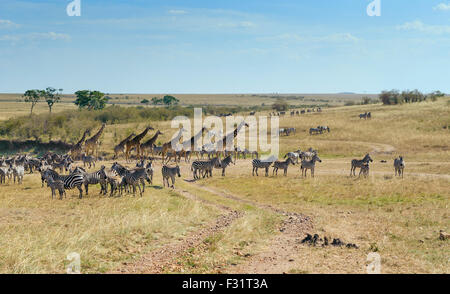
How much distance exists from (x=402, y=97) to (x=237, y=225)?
8719 centimetres

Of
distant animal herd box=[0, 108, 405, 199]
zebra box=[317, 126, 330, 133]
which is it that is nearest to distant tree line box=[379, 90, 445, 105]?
zebra box=[317, 126, 330, 133]

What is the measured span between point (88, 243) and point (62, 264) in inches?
57.1

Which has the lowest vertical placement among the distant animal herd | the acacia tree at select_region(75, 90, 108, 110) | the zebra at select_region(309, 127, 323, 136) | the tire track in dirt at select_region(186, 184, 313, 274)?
the tire track in dirt at select_region(186, 184, 313, 274)

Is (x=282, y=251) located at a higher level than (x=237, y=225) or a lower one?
lower

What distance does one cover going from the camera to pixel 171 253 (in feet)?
40.4

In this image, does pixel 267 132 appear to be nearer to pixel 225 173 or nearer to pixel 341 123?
pixel 341 123

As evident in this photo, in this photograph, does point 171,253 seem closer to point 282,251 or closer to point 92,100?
point 282,251

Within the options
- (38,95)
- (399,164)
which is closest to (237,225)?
(399,164)

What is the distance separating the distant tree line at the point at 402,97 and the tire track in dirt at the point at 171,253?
80386 mm

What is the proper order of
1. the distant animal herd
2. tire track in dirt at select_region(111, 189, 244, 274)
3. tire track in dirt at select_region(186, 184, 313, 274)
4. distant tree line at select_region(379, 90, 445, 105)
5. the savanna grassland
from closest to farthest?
1. tire track in dirt at select_region(111, 189, 244, 274)
2. tire track in dirt at select_region(186, 184, 313, 274)
3. the savanna grassland
4. the distant animal herd
5. distant tree line at select_region(379, 90, 445, 105)

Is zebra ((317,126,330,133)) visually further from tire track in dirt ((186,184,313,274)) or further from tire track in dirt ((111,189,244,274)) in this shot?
tire track in dirt ((111,189,244,274))

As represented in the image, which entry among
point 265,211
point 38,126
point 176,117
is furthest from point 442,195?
point 176,117

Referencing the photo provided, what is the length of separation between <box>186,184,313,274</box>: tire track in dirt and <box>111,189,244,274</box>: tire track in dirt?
181 cm

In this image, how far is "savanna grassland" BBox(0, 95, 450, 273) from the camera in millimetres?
11320
